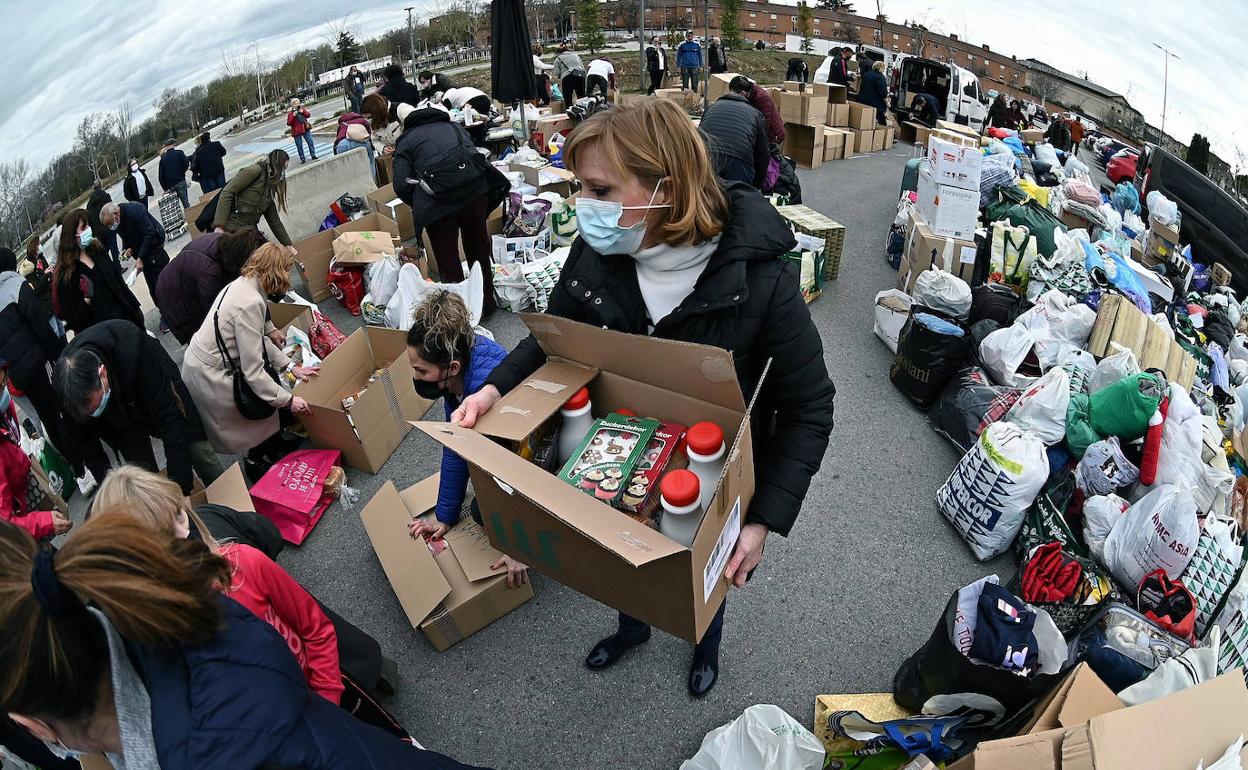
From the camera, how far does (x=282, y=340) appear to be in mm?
4125

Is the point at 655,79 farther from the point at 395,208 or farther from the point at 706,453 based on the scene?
the point at 706,453

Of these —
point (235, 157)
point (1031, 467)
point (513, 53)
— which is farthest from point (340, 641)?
point (235, 157)

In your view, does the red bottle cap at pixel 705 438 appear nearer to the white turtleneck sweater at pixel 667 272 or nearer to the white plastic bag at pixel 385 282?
the white turtleneck sweater at pixel 667 272

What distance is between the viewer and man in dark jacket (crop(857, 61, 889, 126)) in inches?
407

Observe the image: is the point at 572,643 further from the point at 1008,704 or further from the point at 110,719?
the point at 110,719

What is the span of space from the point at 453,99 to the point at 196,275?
622 centimetres

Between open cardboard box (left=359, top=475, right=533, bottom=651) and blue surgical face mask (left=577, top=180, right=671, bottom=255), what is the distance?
5.18 ft

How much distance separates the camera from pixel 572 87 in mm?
10875

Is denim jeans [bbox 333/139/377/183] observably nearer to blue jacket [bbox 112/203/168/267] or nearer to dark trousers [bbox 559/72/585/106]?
blue jacket [bbox 112/203/168/267]

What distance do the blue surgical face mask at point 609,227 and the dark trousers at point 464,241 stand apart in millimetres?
3388

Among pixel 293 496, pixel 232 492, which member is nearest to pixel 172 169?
pixel 293 496

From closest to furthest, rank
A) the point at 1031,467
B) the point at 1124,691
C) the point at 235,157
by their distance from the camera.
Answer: the point at 1124,691, the point at 1031,467, the point at 235,157

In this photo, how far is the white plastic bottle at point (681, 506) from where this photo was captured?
1320mm

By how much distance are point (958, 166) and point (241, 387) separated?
17.0 feet
